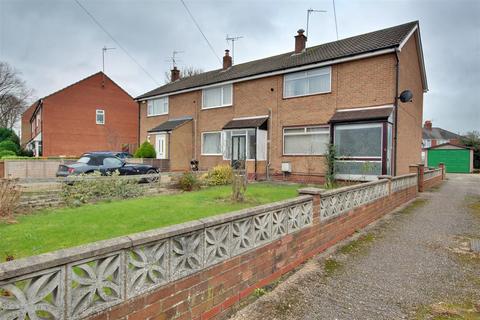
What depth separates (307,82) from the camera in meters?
14.8

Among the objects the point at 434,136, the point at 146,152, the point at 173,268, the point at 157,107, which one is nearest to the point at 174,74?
the point at 157,107

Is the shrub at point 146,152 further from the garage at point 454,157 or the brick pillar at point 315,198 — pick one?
the garage at point 454,157

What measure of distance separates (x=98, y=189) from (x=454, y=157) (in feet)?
119

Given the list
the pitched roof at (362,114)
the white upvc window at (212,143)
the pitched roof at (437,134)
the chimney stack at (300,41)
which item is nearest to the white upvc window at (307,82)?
the pitched roof at (362,114)

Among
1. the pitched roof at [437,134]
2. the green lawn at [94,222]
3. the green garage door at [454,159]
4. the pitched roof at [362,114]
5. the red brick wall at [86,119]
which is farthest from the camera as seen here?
the pitched roof at [437,134]

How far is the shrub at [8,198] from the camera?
656 cm

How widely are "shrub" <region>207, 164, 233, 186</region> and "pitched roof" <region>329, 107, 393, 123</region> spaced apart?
4938 millimetres

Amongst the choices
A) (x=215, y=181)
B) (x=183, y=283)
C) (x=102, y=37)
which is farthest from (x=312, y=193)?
(x=102, y=37)

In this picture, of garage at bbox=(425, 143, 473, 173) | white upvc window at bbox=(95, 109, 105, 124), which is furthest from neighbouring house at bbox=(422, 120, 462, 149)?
white upvc window at bbox=(95, 109, 105, 124)

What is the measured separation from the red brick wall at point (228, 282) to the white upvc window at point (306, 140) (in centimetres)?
912

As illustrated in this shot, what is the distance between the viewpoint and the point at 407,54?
14109mm

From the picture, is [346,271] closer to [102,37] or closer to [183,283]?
[183,283]

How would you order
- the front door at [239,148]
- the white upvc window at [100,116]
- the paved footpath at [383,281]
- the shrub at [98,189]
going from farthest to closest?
the white upvc window at [100,116], the front door at [239,148], the shrub at [98,189], the paved footpath at [383,281]

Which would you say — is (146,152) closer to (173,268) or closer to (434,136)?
(173,268)
